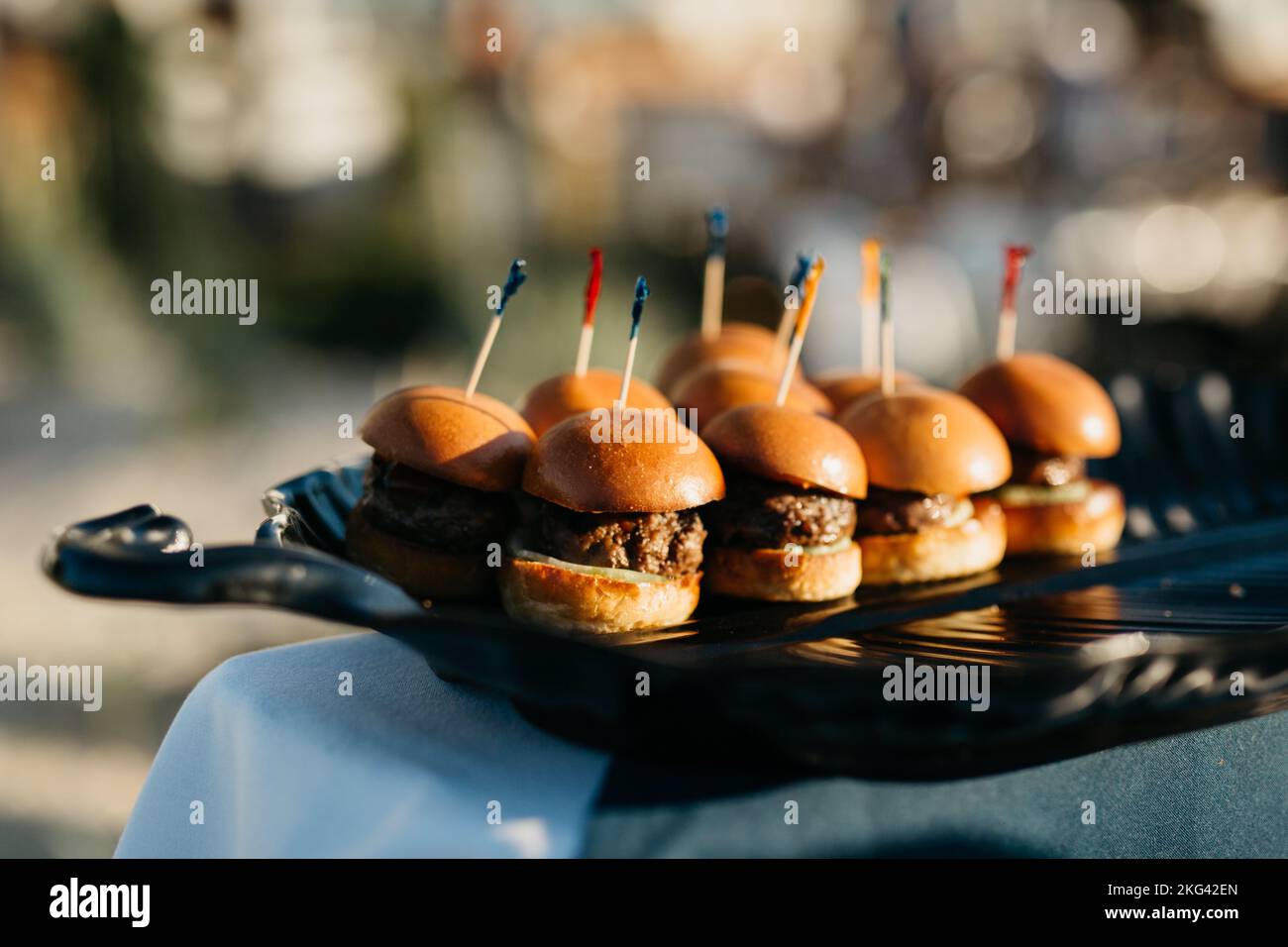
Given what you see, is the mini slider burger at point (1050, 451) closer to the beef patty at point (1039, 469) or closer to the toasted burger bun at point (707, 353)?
the beef patty at point (1039, 469)

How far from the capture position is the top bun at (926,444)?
9.26 ft

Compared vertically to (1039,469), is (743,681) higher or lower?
lower

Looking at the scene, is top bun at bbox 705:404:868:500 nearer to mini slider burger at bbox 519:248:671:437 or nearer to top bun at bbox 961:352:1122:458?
mini slider burger at bbox 519:248:671:437

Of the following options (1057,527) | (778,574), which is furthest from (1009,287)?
(778,574)

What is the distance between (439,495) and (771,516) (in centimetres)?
77

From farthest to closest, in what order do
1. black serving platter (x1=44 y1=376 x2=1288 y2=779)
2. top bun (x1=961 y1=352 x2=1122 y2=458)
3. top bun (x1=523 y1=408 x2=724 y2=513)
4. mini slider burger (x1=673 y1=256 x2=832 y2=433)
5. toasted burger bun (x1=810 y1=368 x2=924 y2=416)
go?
1. toasted burger bun (x1=810 y1=368 x2=924 y2=416)
2. top bun (x1=961 y1=352 x2=1122 y2=458)
3. mini slider burger (x1=673 y1=256 x2=832 y2=433)
4. top bun (x1=523 y1=408 x2=724 y2=513)
5. black serving platter (x1=44 y1=376 x2=1288 y2=779)

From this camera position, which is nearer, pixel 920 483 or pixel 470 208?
pixel 920 483

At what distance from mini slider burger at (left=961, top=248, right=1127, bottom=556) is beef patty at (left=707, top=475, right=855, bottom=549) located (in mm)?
792

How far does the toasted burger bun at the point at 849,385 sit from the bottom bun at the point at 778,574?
2.58 feet

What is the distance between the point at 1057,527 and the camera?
316cm

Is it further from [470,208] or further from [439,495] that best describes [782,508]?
[470,208]

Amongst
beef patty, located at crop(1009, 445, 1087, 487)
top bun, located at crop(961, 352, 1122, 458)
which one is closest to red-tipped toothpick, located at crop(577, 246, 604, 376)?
top bun, located at crop(961, 352, 1122, 458)

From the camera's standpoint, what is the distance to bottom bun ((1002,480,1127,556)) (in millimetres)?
3164

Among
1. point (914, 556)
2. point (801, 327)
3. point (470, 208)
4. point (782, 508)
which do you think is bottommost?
point (914, 556)
